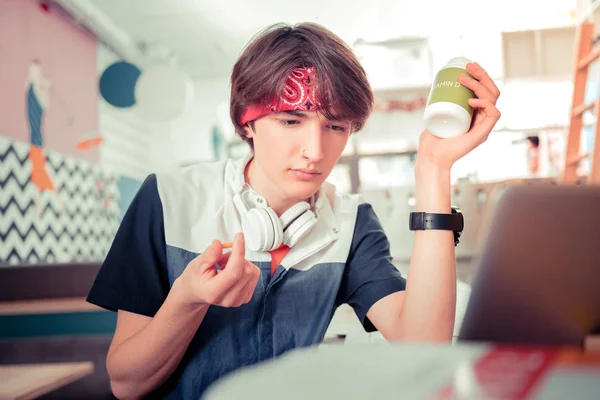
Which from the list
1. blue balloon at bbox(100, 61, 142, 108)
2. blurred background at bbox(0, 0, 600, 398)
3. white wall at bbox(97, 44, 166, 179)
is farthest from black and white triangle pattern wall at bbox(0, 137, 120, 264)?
blue balloon at bbox(100, 61, 142, 108)

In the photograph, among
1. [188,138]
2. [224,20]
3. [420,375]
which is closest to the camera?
[420,375]

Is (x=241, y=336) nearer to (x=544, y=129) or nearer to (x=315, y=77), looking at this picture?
(x=315, y=77)

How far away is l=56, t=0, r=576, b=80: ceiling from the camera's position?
3.92m

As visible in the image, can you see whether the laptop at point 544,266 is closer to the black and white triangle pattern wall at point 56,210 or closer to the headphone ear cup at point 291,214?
the headphone ear cup at point 291,214

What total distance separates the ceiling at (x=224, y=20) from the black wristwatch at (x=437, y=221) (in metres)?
1.61

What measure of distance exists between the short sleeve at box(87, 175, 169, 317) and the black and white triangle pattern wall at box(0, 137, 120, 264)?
2.79 m

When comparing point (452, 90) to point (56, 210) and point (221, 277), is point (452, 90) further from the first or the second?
point (56, 210)

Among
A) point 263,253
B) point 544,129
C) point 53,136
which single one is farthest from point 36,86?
point 263,253

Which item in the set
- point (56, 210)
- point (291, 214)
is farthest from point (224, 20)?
point (291, 214)

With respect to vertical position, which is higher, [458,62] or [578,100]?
[458,62]

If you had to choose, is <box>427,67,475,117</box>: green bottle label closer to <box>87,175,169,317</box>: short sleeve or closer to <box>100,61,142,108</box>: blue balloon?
<box>87,175,169,317</box>: short sleeve

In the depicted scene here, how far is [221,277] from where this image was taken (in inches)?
26.9

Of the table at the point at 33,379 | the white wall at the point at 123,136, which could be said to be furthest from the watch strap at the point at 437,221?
the white wall at the point at 123,136

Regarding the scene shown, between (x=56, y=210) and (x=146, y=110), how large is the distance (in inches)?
46.1
